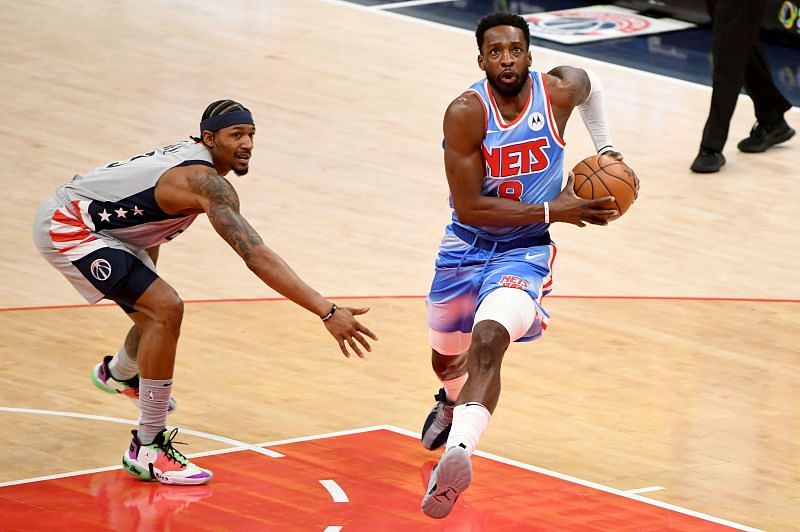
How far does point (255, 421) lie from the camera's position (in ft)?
25.9

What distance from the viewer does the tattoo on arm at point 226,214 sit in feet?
21.8

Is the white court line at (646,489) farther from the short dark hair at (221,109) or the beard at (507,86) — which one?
the short dark hair at (221,109)

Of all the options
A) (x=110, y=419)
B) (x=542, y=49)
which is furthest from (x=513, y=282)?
(x=542, y=49)

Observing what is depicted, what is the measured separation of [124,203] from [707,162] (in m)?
7.03

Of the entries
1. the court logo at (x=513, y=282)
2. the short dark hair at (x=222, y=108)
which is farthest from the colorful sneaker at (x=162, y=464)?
the court logo at (x=513, y=282)

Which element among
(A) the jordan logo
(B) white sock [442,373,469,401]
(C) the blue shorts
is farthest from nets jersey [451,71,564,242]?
(A) the jordan logo

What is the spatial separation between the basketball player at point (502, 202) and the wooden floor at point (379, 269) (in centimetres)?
102

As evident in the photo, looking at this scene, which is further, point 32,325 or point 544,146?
point 32,325

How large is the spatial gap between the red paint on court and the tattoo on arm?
3.67 ft

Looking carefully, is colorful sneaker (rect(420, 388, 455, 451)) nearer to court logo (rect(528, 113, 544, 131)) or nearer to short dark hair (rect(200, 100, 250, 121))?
court logo (rect(528, 113, 544, 131))

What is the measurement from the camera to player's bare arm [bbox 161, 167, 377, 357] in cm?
644

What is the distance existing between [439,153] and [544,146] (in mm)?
6257

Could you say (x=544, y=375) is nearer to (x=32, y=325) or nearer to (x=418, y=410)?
(x=418, y=410)

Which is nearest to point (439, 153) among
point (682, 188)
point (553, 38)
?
point (682, 188)
